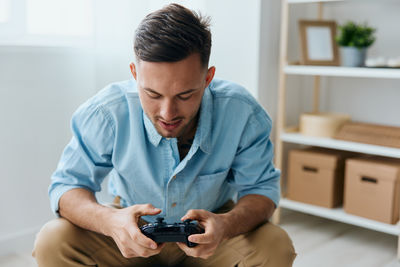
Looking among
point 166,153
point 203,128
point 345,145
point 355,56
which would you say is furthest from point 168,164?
point 355,56

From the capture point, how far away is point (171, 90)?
1.04 metres

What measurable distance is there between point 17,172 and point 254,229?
963mm

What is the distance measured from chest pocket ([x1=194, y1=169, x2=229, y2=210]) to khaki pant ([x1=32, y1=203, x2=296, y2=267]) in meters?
0.13

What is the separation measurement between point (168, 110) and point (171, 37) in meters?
0.16

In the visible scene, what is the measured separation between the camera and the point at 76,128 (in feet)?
3.92

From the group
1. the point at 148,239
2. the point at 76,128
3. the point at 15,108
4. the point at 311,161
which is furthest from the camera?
the point at 311,161

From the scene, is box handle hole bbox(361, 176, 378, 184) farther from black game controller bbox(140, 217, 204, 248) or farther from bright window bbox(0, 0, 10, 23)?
bright window bbox(0, 0, 10, 23)

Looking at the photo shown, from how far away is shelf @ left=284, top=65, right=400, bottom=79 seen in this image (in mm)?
1786

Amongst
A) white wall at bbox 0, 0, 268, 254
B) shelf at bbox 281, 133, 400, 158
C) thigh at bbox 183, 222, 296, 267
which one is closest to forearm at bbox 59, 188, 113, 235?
thigh at bbox 183, 222, 296, 267

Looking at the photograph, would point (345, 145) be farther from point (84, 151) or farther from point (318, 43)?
point (84, 151)

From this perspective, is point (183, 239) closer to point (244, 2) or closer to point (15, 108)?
point (15, 108)

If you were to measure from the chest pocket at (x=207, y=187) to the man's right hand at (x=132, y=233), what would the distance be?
256 millimetres

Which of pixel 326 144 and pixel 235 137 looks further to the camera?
pixel 326 144

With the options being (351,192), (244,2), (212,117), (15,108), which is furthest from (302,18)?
(15,108)
